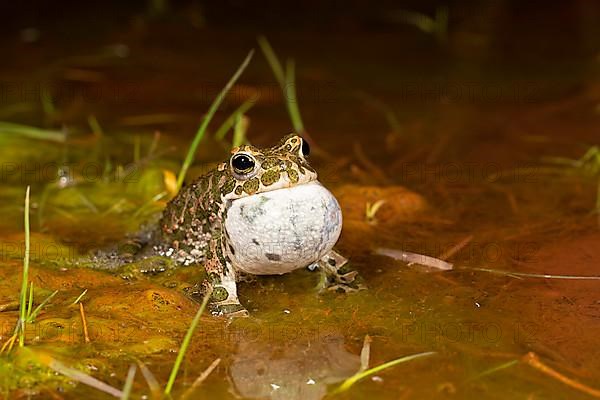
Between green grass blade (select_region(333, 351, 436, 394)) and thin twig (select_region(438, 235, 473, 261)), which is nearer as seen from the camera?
green grass blade (select_region(333, 351, 436, 394))

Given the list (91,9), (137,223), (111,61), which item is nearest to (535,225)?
(137,223)

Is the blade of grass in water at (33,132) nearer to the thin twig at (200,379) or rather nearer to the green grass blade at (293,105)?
the green grass blade at (293,105)

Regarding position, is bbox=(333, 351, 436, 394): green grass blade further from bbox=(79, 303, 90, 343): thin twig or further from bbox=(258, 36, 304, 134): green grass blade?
bbox=(258, 36, 304, 134): green grass blade

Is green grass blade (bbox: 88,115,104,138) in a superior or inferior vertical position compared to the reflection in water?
superior

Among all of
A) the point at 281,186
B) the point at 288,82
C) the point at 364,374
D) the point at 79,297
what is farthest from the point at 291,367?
the point at 288,82

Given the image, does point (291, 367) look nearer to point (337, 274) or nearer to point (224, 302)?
point (224, 302)

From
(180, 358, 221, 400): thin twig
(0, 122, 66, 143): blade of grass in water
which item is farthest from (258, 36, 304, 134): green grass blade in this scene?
(180, 358, 221, 400): thin twig
